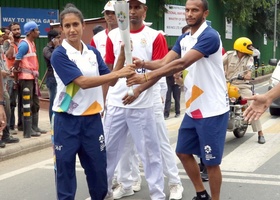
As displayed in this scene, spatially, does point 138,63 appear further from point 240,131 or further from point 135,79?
point 240,131

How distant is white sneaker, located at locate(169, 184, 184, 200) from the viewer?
5637mm

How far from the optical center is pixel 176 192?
224 inches

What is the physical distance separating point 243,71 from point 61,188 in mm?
4968

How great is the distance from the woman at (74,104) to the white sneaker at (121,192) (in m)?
1.17

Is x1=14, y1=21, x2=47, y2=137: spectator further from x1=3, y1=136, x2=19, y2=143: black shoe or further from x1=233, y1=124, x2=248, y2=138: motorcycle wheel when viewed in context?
x1=233, y1=124, x2=248, y2=138: motorcycle wheel

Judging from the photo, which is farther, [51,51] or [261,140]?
[51,51]

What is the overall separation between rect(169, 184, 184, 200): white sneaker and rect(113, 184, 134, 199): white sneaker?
0.47m

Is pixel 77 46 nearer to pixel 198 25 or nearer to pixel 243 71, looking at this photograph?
pixel 198 25

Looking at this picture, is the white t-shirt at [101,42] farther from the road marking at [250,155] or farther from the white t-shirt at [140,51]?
the road marking at [250,155]

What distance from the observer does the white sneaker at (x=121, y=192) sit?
5.75 meters

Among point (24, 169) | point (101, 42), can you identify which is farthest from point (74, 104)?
point (24, 169)

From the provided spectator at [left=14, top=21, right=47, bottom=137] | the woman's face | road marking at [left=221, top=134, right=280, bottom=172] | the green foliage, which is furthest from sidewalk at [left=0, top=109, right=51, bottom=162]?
the green foliage

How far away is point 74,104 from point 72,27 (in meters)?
0.66

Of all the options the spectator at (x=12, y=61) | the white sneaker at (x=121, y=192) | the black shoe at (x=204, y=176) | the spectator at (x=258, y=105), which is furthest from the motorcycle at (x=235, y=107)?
the spectator at (x=258, y=105)
